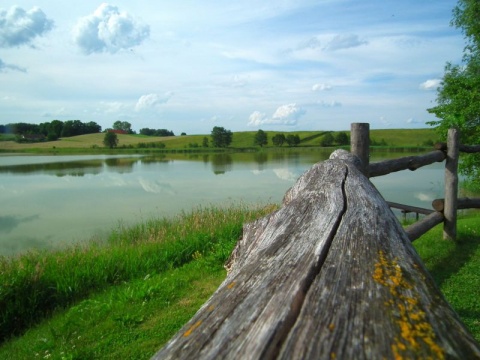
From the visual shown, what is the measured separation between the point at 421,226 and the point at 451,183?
1590 mm

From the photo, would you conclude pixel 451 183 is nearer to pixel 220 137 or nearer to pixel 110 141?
pixel 220 137

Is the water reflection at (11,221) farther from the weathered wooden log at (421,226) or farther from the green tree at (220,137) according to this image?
the green tree at (220,137)

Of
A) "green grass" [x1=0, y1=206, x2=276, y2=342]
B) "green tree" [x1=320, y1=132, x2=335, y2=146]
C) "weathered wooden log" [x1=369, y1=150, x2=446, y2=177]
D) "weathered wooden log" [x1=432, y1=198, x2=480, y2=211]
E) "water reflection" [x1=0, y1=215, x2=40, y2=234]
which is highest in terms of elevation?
"green tree" [x1=320, y1=132, x2=335, y2=146]

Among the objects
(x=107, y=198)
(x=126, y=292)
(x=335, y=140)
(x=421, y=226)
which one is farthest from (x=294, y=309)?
(x=335, y=140)

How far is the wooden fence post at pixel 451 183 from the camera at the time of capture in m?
5.50

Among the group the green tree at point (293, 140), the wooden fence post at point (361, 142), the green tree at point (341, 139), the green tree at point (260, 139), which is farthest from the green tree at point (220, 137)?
the wooden fence post at point (361, 142)

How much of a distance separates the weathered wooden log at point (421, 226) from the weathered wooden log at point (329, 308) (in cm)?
331

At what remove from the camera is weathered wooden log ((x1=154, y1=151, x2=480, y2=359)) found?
0.64 m

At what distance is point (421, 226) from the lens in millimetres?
4543

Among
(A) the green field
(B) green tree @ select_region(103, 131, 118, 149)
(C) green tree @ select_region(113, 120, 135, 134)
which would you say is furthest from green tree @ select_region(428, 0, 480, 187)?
(C) green tree @ select_region(113, 120, 135, 134)

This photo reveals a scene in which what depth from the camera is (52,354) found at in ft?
12.1

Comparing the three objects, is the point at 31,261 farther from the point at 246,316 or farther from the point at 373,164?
the point at 246,316

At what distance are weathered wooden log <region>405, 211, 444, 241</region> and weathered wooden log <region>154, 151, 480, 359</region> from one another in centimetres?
331

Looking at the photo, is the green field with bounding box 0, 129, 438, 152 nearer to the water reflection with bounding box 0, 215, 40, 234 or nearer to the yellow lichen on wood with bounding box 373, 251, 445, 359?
the water reflection with bounding box 0, 215, 40, 234
